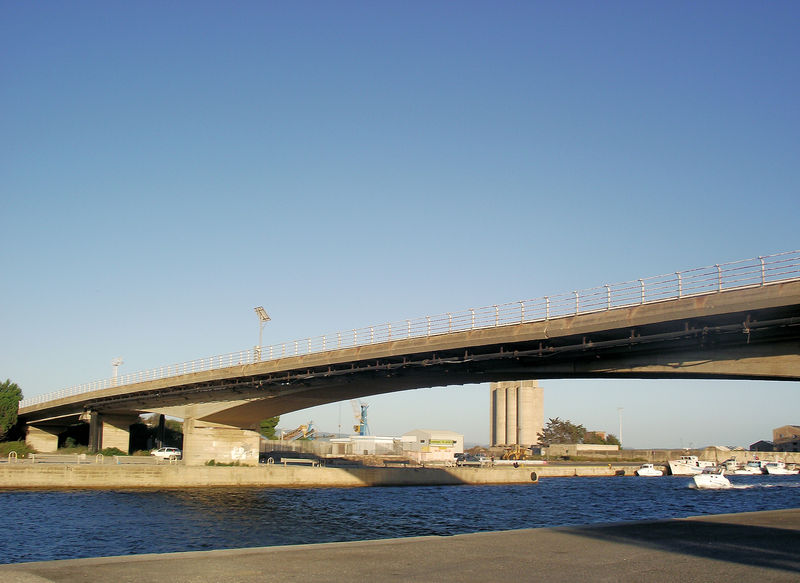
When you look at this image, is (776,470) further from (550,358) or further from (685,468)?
(550,358)

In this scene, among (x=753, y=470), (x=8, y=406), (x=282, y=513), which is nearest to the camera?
(x=282, y=513)

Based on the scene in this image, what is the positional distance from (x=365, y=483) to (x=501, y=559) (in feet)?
199

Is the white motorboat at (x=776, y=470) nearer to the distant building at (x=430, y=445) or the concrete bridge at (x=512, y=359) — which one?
the distant building at (x=430, y=445)

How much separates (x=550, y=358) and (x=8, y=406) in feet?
297

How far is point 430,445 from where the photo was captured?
111 m

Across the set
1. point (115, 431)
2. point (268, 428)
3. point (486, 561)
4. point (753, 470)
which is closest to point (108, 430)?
point (115, 431)

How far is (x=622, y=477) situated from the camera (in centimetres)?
11375

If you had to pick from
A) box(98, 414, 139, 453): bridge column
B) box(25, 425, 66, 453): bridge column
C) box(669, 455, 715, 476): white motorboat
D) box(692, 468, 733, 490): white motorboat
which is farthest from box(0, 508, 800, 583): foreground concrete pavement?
box(669, 455, 715, 476): white motorboat

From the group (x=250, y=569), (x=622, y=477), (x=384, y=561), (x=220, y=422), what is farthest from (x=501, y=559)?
(x=622, y=477)

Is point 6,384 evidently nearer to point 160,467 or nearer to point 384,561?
point 160,467

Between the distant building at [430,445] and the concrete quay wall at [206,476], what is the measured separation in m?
24.8

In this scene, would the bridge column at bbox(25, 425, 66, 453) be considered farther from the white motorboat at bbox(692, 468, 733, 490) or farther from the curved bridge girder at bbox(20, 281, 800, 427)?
the white motorboat at bbox(692, 468, 733, 490)

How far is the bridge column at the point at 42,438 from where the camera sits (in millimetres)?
112000

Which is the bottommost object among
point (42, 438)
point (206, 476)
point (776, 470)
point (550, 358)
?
point (776, 470)
